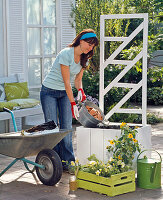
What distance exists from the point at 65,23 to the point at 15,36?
130 cm

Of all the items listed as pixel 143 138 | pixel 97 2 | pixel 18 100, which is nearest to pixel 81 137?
pixel 143 138

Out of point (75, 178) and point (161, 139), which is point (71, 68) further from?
point (161, 139)

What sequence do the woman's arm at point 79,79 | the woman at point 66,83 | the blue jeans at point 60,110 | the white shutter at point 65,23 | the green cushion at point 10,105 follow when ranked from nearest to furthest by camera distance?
the woman at point 66,83 → the blue jeans at point 60,110 → the woman's arm at point 79,79 → the green cushion at point 10,105 → the white shutter at point 65,23

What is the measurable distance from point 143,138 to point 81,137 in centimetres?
68

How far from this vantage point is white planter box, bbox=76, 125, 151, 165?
5.13m

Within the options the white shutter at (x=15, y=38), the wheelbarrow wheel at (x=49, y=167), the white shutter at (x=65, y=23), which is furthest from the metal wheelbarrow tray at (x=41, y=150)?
the white shutter at (x=65, y=23)

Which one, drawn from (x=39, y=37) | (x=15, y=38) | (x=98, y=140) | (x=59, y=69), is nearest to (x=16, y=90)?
(x=15, y=38)

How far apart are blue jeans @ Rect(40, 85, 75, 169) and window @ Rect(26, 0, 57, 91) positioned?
10.1 ft

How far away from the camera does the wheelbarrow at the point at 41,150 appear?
478 cm

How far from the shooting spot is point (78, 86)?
549 centimetres

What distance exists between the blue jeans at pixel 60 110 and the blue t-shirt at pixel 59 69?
0.21 feet

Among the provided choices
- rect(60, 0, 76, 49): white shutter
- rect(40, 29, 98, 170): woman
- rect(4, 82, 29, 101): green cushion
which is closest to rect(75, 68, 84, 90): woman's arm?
rect(40, 29, 98, 170): woman

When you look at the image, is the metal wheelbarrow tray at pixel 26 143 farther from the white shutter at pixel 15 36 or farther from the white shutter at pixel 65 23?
the white shutter at pixel 65 23

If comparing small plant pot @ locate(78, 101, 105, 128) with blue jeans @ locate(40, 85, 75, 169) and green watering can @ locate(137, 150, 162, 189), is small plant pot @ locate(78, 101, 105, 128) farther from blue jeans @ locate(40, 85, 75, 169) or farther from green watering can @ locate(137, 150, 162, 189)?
green watering can @ locate(137, 150, 162, 189)
